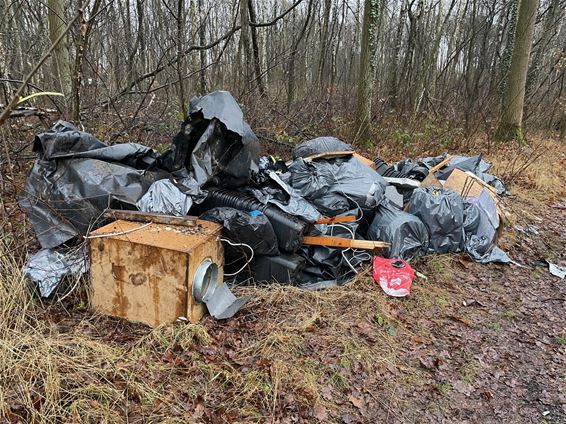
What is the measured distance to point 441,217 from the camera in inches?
161

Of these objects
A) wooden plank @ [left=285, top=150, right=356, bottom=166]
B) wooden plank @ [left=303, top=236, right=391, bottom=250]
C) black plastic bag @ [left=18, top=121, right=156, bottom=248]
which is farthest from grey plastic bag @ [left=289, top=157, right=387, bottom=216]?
black plastic bag @ [left=18, top=121, right=156, bottom=248]

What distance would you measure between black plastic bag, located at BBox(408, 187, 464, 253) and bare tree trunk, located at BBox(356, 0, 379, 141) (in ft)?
10.6

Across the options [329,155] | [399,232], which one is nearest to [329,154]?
[329,155]

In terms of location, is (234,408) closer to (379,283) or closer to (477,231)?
(379,283)

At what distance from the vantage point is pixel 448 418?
2.38 meters

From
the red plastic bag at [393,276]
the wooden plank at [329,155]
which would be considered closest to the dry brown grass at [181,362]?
the red plastic bag at [393,276]

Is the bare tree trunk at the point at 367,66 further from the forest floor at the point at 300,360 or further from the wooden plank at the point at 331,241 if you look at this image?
the forest floor at the point at 300,360

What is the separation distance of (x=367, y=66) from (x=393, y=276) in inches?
181

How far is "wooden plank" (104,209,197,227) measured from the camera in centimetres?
313

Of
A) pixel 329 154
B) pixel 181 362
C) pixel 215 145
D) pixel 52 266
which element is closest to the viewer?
pixel 181 362

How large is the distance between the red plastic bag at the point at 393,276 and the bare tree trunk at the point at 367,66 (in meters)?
4.02

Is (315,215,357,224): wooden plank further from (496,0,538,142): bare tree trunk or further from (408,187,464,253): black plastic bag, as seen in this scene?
(496,0,538,142): bare tree trunk

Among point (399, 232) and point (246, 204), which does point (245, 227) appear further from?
point (399, 232)

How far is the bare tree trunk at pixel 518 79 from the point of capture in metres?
8.40
